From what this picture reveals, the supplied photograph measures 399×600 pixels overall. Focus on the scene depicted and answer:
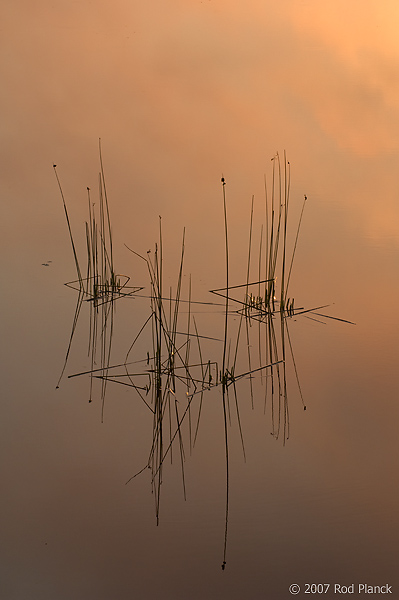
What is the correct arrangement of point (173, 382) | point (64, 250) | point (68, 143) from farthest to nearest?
point (68, 143), point (64, 250), point (173, 382)

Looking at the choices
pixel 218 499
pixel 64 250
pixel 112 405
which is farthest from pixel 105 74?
pixel 218 499

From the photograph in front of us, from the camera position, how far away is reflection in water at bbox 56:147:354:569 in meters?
1.66

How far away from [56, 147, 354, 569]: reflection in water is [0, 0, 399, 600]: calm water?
0.03 meters

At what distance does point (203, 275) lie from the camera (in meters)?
2.85

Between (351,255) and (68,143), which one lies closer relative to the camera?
(351,255)

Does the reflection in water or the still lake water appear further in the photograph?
the reflection in water

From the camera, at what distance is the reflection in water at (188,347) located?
1658 millimetres

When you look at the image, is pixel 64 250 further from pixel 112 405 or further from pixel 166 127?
pixel 112 405

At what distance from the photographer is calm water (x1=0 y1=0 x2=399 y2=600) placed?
47.4 inches

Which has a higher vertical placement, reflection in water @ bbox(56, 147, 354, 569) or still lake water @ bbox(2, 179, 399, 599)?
reflection in water @ bbox(56, 147, 354, 569)

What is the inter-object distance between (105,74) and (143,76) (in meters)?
0.20

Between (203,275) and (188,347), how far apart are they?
2.53 feet

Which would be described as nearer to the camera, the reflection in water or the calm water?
the calm water

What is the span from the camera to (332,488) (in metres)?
1.38
